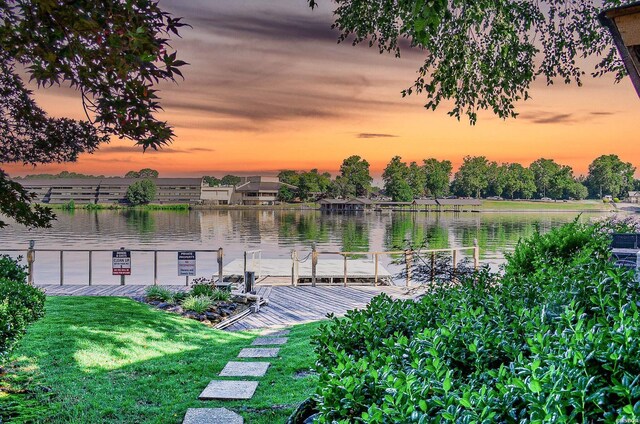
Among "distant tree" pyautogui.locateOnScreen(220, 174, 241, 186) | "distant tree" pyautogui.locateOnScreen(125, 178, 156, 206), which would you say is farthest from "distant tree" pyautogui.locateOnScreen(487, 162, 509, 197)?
"distant tree" pyautogui.locateOnScreen(125, 178, 156, 206)

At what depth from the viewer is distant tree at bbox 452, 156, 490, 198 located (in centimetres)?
10981

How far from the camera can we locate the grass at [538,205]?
316ft

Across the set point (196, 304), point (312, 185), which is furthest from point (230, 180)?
point (196, 304)

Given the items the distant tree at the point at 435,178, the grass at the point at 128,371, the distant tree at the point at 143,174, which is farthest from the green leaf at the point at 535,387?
the distant tree at the point at 143,174

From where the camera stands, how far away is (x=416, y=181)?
365 feet

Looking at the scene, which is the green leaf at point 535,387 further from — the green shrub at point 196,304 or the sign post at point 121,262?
the sign post at point 121,262

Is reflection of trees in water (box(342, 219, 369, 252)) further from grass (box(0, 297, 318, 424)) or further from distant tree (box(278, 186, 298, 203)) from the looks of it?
distant tree (box(278, 186, 298, 203))

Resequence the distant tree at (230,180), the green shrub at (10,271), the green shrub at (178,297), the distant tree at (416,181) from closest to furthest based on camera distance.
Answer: the green shrub at (10,271), the green shrub at (178,297), the distant tree at (416,181), the distant tree at (230,180)

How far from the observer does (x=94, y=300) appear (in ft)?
34.1

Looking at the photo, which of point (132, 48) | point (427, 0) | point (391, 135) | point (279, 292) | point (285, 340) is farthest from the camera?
point (391, 135)

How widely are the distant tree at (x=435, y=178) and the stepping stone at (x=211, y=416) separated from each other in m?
111

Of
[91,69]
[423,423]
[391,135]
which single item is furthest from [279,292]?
[391,135]

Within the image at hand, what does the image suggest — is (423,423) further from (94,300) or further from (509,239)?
(509,239)

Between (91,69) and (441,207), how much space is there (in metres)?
108
